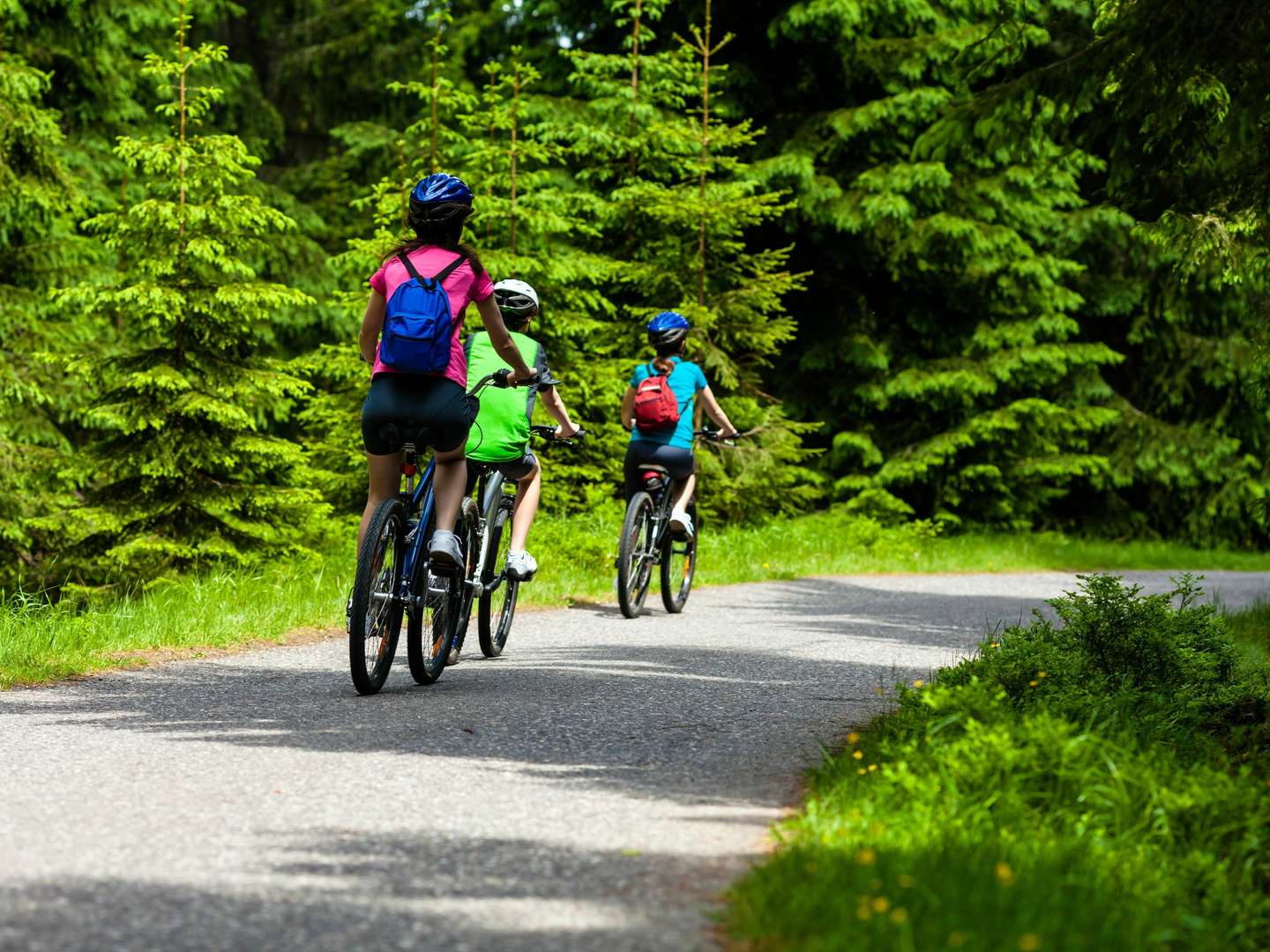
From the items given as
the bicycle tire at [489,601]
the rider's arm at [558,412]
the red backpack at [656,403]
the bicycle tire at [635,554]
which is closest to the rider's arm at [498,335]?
the rider's arm at [558,412]

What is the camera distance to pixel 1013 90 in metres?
7.05

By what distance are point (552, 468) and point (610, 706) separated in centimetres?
964

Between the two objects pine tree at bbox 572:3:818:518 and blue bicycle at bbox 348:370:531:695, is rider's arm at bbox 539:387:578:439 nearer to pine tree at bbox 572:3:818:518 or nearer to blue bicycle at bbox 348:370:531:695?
blue bicycle at bbox 348:370:531:695

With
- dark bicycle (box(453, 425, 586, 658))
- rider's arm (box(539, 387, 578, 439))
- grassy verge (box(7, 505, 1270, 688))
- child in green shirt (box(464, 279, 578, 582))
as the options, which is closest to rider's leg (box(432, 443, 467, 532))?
dark bicycle (box(453, 425, 586, 658))

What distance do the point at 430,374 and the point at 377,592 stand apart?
96cm

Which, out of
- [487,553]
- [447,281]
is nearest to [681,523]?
[487,553]

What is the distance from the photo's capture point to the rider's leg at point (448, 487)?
22.5ft

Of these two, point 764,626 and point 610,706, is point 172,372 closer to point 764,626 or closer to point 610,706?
point 764,626

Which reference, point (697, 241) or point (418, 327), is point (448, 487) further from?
point (697, 241)

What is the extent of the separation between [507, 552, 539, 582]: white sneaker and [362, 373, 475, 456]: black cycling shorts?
5.47ft

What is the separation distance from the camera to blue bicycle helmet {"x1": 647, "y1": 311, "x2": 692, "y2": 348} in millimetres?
10961

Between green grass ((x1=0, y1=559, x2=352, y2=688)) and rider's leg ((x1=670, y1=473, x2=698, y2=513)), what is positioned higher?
rider's leg ((x1=670, y1=473, x2=698, y2=513))

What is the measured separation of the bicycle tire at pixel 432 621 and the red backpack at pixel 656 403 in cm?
349

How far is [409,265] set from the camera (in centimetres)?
647
